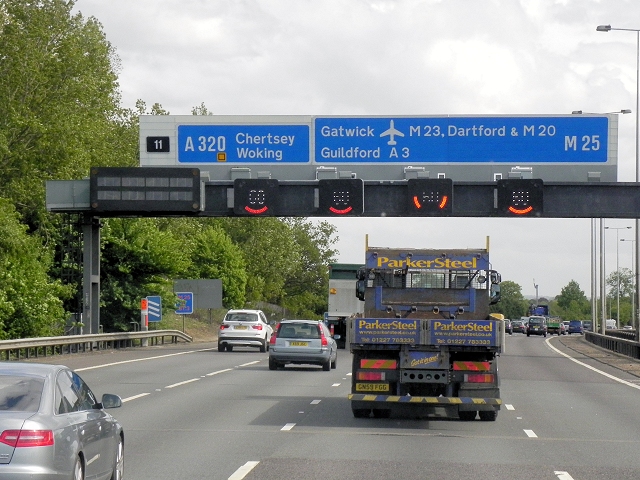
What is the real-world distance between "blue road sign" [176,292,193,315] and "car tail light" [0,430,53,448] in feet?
165

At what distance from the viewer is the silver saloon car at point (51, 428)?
8.09 m

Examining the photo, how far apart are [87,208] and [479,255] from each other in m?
20.7

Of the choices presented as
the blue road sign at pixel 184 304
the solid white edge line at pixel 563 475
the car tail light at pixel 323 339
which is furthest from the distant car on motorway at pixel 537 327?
the solid white edge line at pixel 563 475

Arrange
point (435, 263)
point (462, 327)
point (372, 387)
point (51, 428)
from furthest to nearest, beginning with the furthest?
point (435, 263), point (372, 387), point (462, 327), point (51, 428)

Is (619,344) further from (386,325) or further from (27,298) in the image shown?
(386,325)

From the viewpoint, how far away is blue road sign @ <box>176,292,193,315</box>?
5869 centimetres

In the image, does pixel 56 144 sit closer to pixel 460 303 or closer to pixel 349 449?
pixel 460 303

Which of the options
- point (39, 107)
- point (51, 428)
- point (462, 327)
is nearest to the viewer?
point (51, 428)

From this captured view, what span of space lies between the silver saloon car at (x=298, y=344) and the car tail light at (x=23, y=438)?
77.9 feet

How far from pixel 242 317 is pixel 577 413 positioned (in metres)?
24.6

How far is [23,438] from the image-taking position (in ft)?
26.6

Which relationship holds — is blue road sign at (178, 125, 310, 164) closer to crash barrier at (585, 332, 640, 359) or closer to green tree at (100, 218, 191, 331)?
crash barrier at (585, 332, 640, 359)

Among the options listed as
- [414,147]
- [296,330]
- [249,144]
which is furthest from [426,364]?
[249,144]

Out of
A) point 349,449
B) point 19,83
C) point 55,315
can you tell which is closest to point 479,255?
point 349,449
